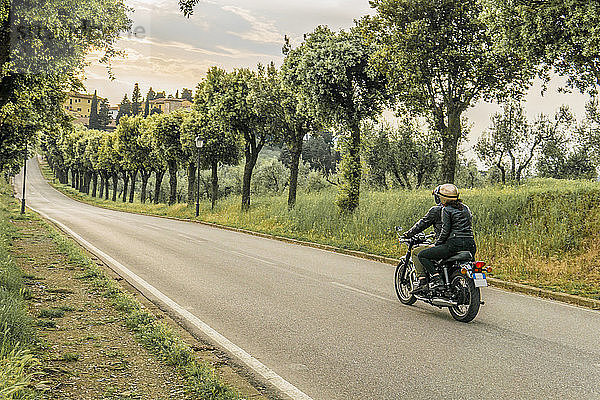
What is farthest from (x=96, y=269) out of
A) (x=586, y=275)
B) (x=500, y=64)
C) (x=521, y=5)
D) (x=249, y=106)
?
(x=249, y=106)

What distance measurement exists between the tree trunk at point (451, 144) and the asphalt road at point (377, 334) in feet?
16.8

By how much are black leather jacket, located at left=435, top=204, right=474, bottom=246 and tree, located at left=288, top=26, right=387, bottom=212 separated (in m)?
11.8

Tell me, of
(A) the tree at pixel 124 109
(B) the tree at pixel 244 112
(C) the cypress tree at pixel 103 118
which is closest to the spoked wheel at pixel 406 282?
(B) the tree at pixel 244 112

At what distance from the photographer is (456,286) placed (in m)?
7.85

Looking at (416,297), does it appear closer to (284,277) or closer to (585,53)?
(284,277)

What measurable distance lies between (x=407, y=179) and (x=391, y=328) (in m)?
35.1

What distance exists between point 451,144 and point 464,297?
9717mm

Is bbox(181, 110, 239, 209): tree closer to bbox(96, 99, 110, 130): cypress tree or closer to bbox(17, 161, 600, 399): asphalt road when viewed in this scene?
bbox(17, 161, 600, 399): asphalt road

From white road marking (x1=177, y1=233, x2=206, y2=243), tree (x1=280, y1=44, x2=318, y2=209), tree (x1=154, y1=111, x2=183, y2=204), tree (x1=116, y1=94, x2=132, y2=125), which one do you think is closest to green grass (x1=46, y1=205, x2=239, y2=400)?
white road marking (x1=177, y1=233, x2=206, y2=243)

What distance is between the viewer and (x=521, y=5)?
12.0 meters

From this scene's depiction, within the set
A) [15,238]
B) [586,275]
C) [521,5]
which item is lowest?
[15,238]

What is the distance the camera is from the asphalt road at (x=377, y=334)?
521cm

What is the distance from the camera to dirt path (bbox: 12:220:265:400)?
4.71 metres

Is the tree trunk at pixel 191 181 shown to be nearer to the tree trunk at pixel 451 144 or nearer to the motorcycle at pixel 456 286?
the tree trunk at pixel 451 144
